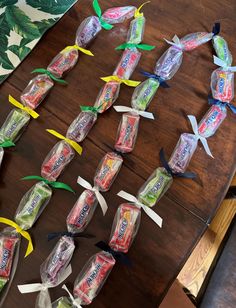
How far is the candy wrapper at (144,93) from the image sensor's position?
79 centimetres

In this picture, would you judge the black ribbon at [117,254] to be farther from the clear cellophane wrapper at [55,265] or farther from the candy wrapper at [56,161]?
the candy wrapper at [56,161]

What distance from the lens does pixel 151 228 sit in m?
0.67

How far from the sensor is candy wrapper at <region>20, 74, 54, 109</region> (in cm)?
81

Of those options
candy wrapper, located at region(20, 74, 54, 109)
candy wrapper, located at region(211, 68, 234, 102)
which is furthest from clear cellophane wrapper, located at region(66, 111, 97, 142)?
candy wrapper, located at region(211, 68, 234, 102)

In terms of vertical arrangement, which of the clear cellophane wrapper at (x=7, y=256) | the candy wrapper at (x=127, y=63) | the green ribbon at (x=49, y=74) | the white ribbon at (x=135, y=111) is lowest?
the clear cellophane wrapper at (x=7, y=256)

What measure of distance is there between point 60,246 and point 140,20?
691 mm

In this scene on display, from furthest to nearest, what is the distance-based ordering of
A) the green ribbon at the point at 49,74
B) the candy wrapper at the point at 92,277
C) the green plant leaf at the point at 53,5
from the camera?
1. the green plant leaf at the point at 53,5
2. the green ribbon at the point at 49,74
3. the candy wrapper at the point at 92,277

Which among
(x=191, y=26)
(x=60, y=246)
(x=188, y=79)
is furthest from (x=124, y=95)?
(x=60, y=246)

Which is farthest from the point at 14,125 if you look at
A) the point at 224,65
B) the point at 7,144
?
the point at 224,65

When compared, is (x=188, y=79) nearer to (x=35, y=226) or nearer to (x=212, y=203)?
(x=212, y=203)

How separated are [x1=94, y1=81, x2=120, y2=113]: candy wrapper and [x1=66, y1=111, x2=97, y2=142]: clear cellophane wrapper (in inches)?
1.2

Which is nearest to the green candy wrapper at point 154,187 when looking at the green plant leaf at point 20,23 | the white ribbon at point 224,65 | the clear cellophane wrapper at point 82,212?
the clear cellophane wrapper at point 82,212

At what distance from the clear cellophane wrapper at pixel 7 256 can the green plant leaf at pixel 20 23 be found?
1.91 feet

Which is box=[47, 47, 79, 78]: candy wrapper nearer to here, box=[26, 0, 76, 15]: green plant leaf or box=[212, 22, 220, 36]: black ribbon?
box=[26, 0, 76, 15]: green plant leaf
